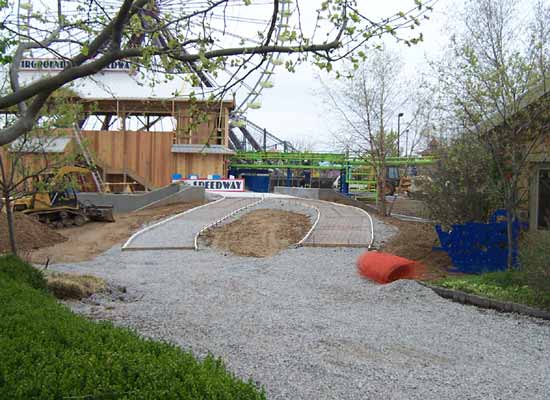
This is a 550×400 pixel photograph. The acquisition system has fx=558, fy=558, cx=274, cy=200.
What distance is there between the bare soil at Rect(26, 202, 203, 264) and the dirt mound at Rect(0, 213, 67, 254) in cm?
38

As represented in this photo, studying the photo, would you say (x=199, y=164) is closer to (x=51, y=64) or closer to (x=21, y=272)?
(x=51, y=64)

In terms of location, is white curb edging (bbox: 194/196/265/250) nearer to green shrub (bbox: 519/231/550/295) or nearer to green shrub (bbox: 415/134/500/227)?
green shrub (bbox: 415/134/500/227)

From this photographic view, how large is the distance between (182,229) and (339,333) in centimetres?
1475

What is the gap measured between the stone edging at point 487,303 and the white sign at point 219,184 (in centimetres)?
2746

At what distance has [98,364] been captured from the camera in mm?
3875

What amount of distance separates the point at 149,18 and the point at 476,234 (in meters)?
9.89

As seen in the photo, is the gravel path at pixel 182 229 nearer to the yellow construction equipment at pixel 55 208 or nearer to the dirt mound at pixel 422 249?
the yellow construction equipment at pixel 55 208

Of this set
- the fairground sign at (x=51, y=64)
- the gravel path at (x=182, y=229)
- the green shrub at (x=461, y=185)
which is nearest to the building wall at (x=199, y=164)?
the fairground sign at (x=51, y=64)

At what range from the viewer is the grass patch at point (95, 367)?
351 cm

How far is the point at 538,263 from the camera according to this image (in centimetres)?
904

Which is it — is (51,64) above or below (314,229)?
above

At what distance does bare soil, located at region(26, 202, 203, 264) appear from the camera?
18.0m

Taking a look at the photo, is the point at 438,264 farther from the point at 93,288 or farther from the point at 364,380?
the point at 364,380

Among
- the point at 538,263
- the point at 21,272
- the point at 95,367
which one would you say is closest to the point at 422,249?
the point at 538,263
